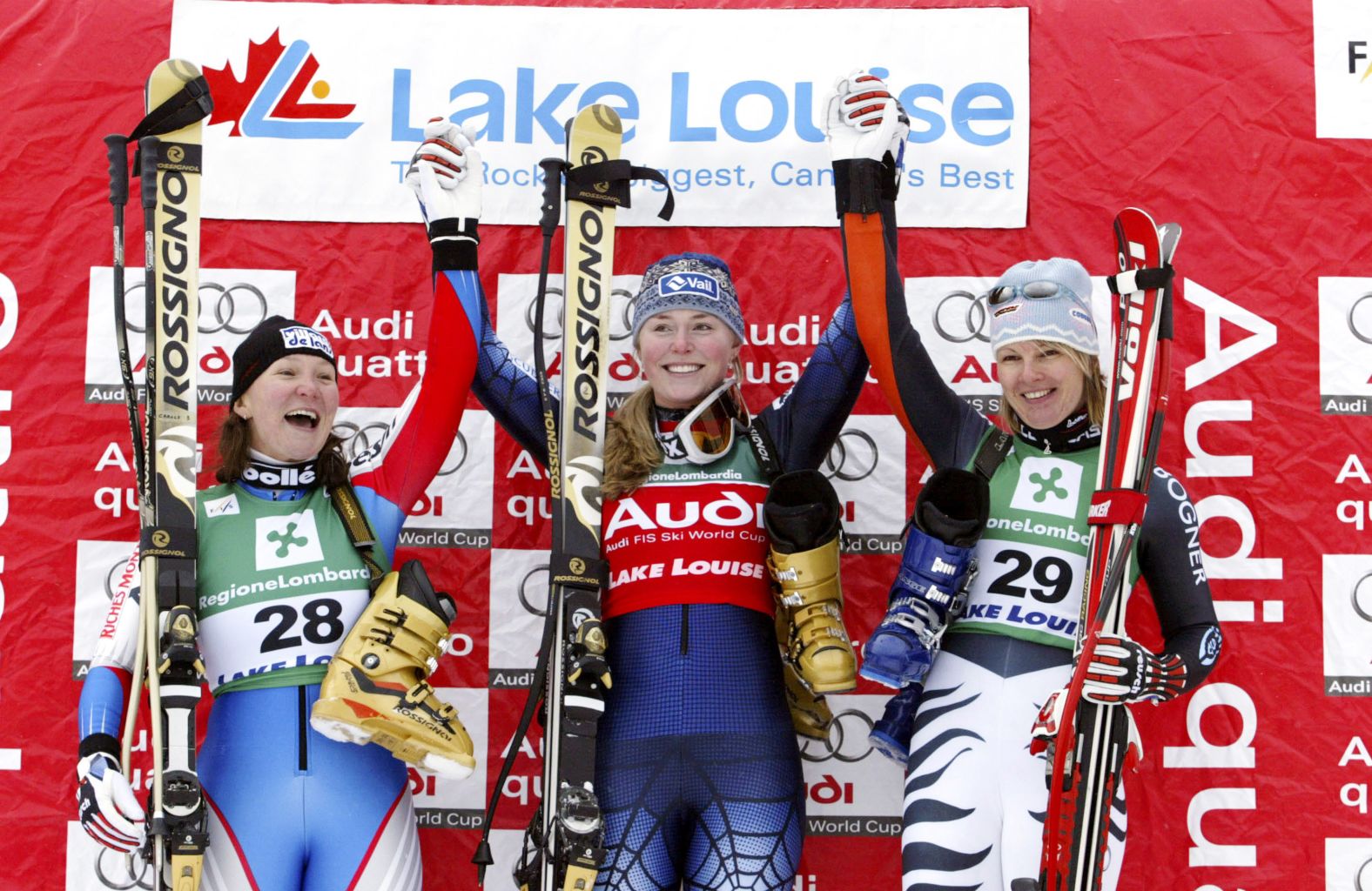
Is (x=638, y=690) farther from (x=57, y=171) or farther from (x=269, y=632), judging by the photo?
(x=57, y=171)

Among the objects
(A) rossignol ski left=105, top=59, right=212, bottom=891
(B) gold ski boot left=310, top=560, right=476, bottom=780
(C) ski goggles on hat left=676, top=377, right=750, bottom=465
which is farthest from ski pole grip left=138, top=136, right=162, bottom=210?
(C) ski goggles on hat left=676, top=377, right=750, bottom=465

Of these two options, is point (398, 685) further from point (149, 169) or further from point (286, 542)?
point (149, 169)

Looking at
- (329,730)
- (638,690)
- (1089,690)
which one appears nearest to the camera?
(1089,690)

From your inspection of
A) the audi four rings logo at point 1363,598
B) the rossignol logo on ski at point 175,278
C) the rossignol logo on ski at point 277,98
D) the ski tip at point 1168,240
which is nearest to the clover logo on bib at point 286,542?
the rossignol logo on ski at point 175,278

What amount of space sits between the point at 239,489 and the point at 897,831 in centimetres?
198

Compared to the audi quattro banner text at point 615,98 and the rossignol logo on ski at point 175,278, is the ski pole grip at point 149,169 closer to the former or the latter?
the rossignol logo on ski at point 175,278

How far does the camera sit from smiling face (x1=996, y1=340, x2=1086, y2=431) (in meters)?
2.91

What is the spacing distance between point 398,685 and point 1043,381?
157cm

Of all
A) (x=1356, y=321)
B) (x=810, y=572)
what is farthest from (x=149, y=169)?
(x=1356, y=321)

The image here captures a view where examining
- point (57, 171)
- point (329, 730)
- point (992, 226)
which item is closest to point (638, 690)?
point (329, 730)

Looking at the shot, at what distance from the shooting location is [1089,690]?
259 centimetres

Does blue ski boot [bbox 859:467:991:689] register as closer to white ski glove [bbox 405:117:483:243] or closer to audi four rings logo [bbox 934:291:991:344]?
audi four rings logo [bbox 934:291:991:344]

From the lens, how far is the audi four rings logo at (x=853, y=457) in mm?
3699

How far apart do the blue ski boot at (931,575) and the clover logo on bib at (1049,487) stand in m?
0.10
